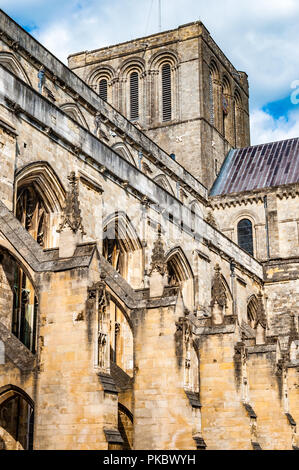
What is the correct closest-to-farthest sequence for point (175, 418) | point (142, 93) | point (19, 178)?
point (175, 418)
point (19, 178)
point (142, 93)

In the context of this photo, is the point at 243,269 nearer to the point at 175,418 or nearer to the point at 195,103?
the point at 195,103

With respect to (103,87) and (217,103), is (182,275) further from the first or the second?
(103,87)

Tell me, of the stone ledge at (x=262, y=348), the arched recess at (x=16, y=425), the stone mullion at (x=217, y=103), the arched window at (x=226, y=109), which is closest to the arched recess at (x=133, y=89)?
the stone mullion at (x=217, y=103)

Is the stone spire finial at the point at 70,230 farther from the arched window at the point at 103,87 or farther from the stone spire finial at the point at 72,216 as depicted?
the arched window at the point at 103,87

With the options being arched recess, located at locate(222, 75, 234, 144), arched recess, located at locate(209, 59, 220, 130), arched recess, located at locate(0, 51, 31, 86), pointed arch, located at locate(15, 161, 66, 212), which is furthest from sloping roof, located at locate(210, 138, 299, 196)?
pointed arch, located at locate(15, 161, 66, 212)

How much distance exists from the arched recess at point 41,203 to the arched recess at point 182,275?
792cm

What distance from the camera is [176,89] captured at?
155 feet

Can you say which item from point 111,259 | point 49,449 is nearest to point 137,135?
point 111,259

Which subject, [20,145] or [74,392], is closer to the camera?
[74,392]

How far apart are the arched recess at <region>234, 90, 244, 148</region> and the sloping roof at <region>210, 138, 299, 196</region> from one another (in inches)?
99.7

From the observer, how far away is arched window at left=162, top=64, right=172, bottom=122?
46.9 m

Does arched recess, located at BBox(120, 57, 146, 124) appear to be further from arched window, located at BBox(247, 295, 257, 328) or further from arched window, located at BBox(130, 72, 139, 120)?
arched window, located at BBox(247, 295, 257, 328)
